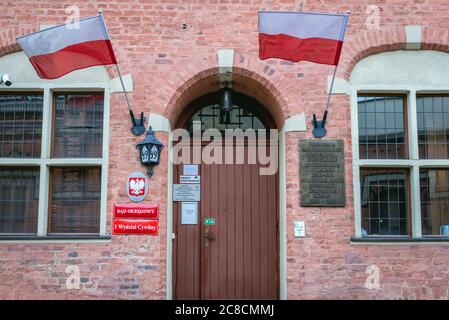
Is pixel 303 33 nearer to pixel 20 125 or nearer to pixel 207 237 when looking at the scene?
pixel 207 237

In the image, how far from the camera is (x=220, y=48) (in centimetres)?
700

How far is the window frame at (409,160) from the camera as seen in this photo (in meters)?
6.79

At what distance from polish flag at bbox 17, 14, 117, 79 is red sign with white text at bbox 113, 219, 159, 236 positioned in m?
1.99

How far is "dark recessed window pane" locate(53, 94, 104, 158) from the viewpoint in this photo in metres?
6.99

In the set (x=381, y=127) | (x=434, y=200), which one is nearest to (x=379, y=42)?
(x=381, y=127)

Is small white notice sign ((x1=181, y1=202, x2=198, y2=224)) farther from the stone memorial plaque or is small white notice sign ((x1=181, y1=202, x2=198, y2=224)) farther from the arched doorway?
the stone memorial plaque

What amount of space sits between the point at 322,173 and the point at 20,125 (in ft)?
13.4

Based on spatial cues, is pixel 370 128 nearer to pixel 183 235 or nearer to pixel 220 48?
pixel 220 48

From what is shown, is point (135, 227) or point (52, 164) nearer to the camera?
point (135, 227)

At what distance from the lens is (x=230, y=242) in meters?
7.41

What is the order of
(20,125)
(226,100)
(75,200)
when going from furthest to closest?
1. (226,100)
2. (20,125)
3. (75,200)

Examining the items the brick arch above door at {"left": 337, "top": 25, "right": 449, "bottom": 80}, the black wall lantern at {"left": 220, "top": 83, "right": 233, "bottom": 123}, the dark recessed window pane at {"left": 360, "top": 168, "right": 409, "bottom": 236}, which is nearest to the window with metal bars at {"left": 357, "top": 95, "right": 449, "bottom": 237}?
the dark recessed window pane at {"left": 360, "top": 168, "right": 409, "bottom": 236}

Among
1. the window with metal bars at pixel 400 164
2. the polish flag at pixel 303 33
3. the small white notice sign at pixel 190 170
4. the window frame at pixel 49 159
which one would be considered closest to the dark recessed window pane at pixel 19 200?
the window frame at pixel 49 159

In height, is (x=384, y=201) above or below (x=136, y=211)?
above
